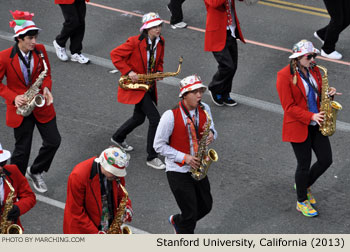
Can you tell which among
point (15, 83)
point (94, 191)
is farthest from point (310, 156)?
point (15, 83)

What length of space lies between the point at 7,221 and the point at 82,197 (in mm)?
823

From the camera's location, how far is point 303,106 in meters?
9.48

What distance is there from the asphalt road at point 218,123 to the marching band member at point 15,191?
1.68 m

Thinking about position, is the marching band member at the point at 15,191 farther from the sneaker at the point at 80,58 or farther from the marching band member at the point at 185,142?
the sneaker at the point at 80,58

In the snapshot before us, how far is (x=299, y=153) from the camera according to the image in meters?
9.68

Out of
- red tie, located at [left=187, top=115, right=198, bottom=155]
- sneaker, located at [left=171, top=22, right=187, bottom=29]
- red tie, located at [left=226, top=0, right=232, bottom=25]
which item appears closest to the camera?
red tie, located at [left=187, top=115, right=198, bottom=155]

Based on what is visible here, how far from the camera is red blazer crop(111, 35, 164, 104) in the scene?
10.6 m

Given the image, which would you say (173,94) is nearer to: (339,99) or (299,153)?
(339,99)

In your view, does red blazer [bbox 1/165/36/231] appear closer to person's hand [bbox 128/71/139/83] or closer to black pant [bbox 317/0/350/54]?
person's hand [bbox 128/71/139/83]

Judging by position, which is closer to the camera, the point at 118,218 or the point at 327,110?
the point at 118,218

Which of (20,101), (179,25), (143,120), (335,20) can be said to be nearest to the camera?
(20,101)

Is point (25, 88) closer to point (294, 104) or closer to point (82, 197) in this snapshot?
point (82, 197)

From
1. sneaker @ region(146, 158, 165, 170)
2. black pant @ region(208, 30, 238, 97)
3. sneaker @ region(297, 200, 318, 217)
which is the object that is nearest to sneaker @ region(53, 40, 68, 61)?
black pant @ region(208, 30, 238, 97)

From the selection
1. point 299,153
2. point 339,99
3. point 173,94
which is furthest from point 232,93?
point 299,153
